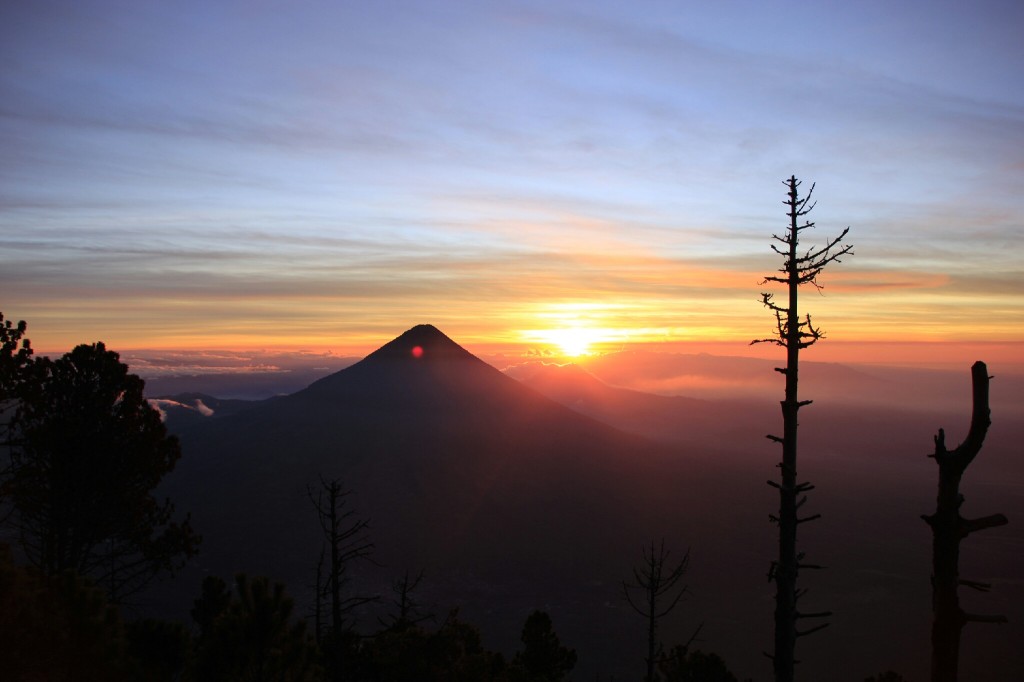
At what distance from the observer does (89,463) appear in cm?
2325

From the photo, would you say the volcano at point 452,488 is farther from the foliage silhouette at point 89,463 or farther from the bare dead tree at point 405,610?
the foliage silhouette at point 89,463

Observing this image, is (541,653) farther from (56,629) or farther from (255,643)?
(56,629)

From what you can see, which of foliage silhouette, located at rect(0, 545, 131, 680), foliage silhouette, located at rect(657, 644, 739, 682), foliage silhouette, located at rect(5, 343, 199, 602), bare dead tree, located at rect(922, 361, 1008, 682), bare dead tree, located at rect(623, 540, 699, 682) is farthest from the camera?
foliage silhouette, located at rect(657, 644, 739, 682)

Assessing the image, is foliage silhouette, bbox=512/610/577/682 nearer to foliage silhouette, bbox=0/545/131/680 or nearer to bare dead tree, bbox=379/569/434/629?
bare dead tree, bbox=379/569/434/629

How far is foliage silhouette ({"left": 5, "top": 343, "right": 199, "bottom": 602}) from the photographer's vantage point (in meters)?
22.3

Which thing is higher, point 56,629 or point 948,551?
point 948,551

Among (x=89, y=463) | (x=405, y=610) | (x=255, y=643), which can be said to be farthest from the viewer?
(x=405, y=610)

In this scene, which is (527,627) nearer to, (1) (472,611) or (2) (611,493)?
(1) (472,611)

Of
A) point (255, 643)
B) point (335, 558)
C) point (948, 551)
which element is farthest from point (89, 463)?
point (948, 551)

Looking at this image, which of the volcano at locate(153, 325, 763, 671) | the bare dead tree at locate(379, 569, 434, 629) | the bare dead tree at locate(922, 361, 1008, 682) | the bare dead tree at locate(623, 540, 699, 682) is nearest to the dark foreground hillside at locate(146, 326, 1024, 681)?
the volcano at locate(153, 325, 763, 671)

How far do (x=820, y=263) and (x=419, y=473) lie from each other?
12790 centimetres

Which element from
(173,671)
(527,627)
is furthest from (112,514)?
(527,627)

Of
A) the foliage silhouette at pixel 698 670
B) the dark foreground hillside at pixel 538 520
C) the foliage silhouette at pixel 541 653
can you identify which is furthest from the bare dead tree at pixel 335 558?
the dark foreground hillside at pixel 538 520

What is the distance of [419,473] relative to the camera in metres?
A: 135
